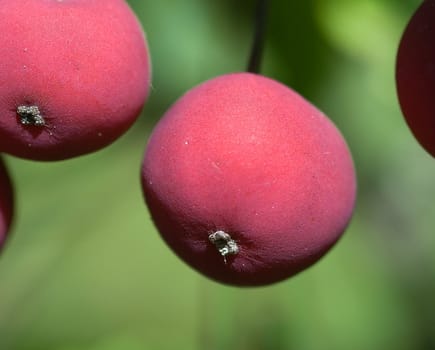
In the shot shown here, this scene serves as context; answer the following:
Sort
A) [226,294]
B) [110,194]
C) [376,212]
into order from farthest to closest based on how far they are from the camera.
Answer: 1. [376,212]
2. [110,194]
3. [226,294]

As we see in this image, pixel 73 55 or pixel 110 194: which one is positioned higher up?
pixel 73 55

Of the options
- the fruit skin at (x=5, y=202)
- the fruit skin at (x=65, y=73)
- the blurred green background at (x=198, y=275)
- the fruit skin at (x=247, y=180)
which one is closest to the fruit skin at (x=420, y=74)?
the fruit skin at (x=247, y=180)

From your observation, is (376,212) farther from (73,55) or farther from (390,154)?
(73,55)

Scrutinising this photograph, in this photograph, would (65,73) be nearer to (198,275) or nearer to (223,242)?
(223,242)

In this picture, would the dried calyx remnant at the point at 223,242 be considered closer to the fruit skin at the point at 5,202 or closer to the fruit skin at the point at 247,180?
the fruit skin at the point at 247,180

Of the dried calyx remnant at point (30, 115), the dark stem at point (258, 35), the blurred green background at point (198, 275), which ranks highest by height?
the dark stem at point (258, 35)

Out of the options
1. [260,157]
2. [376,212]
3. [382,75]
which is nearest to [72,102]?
[260,157]

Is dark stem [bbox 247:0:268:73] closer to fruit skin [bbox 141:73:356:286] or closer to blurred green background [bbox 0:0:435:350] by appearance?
fruit skin [bbox 141:73:356:286]

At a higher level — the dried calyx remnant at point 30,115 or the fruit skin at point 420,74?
the fruit skin at point 420,74
